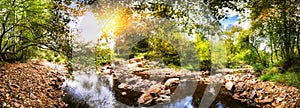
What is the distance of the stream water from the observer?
499cm

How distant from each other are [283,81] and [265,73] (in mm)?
650

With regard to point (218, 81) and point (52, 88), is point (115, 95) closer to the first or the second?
point (52, 88)

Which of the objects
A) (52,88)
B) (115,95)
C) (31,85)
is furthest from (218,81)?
(31,85)

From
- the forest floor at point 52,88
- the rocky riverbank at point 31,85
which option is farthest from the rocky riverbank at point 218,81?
the rocky riverbank at point 31,85

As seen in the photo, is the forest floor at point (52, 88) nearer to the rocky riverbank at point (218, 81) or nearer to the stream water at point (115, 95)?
the rocky riverbank at point (218, 81)

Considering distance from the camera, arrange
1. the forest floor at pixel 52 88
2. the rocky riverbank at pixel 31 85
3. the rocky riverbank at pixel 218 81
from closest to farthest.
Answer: the rocky riverbank at pixel 31 85 → the forest floor at pixel 52 88 → the rocky riverbank at pixel 218 81

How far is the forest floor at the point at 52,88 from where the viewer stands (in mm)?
4145

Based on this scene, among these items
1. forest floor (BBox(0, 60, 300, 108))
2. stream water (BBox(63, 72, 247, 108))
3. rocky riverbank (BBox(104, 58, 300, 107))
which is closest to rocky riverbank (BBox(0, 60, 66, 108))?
forest floor (BBox(0, 60, 300, 108))

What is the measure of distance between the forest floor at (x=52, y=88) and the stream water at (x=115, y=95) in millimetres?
234

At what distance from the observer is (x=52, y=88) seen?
5582mm

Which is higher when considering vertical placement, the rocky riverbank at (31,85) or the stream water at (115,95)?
the rocky riverbank at (31,85)

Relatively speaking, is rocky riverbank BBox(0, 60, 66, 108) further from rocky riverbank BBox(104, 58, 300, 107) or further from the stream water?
rocky riverbank BBox(104, 58, 300, 107)

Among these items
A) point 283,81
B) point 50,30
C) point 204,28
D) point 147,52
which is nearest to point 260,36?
point 283,81

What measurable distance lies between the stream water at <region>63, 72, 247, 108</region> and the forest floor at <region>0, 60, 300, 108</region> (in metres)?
0.23
